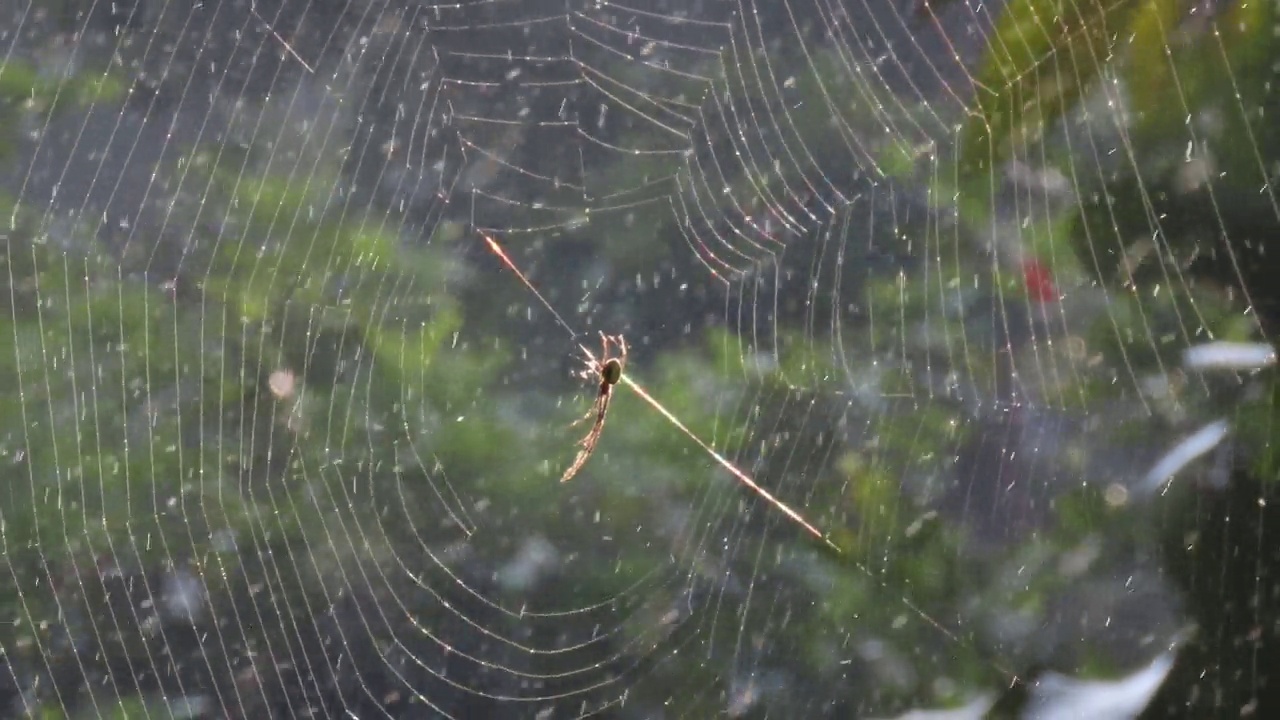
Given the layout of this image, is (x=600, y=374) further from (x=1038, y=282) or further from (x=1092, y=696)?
(x=1092, y=696)

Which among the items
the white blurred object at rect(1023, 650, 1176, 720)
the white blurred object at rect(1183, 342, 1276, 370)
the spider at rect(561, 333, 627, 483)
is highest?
the white blurred object at rect(1183, 342, 1276, 370)

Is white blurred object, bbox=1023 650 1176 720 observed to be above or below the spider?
below

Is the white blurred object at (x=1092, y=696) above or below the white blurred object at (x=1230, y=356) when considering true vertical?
below

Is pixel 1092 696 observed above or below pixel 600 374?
below

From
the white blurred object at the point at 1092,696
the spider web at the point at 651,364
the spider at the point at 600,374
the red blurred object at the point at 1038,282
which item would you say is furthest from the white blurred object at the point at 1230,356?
the spider at the point at 600,374

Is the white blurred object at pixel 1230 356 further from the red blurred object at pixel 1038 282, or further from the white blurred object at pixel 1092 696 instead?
the white blurred object at pixel 1092 696

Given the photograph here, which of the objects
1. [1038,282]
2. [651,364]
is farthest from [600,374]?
[1038,282]

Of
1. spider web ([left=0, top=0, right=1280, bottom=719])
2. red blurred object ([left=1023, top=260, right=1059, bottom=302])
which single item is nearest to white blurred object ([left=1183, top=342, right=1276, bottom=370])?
spider web ([left=0, top=0, right=1280, bottom=719])

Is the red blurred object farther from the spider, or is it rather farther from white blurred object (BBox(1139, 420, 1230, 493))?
the spider
